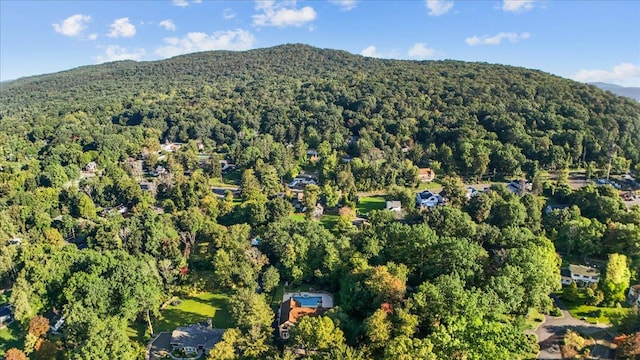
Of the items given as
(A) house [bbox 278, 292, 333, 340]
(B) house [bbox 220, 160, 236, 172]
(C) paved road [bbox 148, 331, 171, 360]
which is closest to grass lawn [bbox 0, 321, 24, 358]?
(C) paved road [bbox 148, 331, 171, 360]

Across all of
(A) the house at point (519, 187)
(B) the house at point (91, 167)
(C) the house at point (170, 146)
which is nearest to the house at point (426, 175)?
(A) the house at point (519, 187)

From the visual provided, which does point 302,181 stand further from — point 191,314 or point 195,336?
point 195,336

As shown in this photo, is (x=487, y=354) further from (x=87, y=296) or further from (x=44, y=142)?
(x=44, y=142)

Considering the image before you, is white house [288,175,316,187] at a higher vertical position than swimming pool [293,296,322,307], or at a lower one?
higher

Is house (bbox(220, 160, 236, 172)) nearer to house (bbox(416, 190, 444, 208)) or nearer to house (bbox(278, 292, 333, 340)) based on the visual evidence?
house (bbox(416, 190, 444, 208))

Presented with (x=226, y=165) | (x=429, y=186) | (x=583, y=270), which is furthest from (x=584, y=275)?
(x=226, y=165)

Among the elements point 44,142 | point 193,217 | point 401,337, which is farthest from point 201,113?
point 401,337

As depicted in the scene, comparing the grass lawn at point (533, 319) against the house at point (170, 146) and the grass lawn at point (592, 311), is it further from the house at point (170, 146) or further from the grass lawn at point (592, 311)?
the house at point (170, 146)
